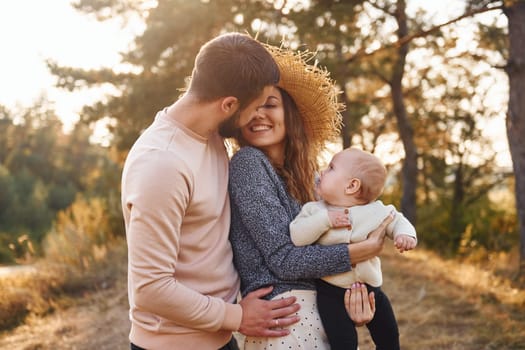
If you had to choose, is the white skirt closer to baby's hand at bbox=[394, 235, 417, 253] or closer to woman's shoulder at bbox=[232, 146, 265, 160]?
baby's hand at bbox=[394, 235, 417, 253]

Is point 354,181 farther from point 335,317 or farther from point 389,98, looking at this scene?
point 389,98

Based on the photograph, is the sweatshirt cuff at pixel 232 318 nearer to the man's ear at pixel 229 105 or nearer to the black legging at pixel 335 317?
the black legging at pixel 335 317

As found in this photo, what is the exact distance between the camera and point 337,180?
2.39 m

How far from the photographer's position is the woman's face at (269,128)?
261 cm

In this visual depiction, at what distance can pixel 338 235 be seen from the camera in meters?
2.26

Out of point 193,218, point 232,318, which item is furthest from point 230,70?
point 232,318

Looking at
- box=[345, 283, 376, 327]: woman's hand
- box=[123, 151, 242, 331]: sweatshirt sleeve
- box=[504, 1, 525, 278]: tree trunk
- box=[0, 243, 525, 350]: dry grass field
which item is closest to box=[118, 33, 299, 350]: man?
box=[123, 151, 242, 331]: sweatshirt sleeve

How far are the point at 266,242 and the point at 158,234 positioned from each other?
0.49 meters

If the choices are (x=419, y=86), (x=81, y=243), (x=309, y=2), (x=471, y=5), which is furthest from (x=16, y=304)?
(x=419, y=86)

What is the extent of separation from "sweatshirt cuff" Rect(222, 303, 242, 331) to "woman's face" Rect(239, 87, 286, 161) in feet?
2.63

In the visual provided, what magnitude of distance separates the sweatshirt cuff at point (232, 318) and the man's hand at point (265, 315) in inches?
1.1

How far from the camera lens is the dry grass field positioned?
5.16 m

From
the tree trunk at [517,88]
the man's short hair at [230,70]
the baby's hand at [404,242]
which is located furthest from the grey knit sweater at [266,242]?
the tree trunk at [517,88]

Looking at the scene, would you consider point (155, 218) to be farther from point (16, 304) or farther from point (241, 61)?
point (16, 304)
